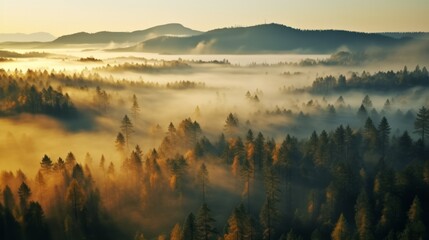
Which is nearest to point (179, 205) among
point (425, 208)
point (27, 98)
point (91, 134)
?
point (425, 208)

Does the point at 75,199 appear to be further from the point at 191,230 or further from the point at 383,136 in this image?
the point at 383,136

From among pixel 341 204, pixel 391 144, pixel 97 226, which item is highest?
pixel 391 144

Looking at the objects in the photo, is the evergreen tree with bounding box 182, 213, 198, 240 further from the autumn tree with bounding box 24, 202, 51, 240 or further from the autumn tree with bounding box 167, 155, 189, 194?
the autumn tree with bounding box 24, 202, 51, 240

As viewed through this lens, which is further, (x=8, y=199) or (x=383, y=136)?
(x=383, y=136)

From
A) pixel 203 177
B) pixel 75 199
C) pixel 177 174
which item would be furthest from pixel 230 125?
pixel 75 199

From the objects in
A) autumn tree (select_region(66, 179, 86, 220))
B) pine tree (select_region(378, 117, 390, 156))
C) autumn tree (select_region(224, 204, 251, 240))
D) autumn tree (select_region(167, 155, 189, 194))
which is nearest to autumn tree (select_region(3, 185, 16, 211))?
autumn tree (select_region(66, 179, 86, 220))

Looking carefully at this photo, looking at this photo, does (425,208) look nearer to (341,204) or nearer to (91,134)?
(341,204)

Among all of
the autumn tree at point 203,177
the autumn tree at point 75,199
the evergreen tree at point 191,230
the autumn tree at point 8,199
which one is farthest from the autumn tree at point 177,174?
the autumn tree at point 8,199

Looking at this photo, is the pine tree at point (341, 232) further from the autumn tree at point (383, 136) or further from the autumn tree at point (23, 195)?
the autumn tree at point (23, 195)
